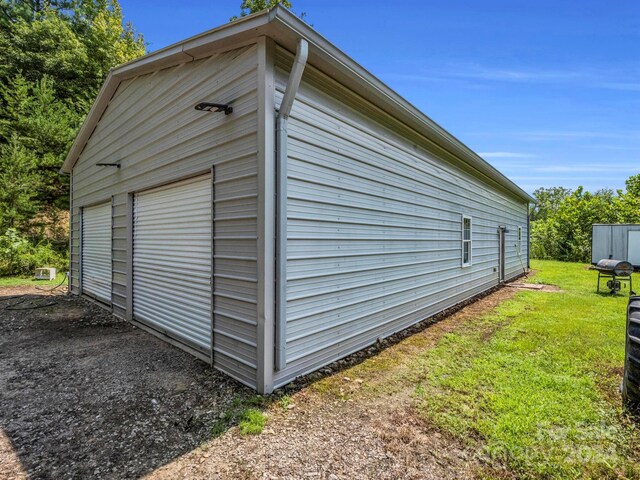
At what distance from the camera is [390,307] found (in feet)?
15.6

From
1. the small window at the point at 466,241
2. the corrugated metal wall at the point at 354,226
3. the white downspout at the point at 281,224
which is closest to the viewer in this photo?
the white downspout at the point at 281,224

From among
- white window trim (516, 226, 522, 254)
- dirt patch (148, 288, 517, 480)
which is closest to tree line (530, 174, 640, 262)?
white window trim (516, 226, 522, 254)

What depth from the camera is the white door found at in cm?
1457

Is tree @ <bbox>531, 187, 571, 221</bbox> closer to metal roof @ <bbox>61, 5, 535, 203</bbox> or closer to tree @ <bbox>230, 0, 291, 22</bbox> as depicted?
tree @ <bbox>230, 0, 291, 22</bbox>

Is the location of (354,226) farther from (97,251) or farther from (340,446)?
(97,251)

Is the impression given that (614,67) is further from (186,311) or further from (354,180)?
(186,311)

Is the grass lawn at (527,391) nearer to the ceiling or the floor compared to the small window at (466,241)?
nearer to the floor

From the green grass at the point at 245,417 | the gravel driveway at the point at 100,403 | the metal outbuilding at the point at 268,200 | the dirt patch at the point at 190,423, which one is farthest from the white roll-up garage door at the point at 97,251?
the green grass at the point at 245,417

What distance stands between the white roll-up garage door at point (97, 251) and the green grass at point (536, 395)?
20.5 feet

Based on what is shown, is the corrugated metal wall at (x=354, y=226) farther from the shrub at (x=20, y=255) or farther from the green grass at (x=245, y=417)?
the shrub at (x=20, y=255)

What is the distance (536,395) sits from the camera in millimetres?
2855

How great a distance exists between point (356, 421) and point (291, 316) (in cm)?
109

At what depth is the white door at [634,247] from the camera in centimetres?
1457

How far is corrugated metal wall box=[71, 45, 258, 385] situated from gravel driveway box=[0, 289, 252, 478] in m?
0.56
